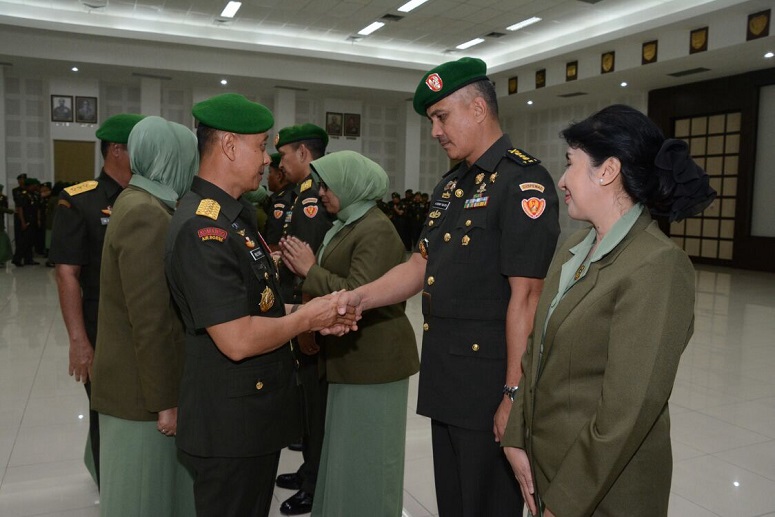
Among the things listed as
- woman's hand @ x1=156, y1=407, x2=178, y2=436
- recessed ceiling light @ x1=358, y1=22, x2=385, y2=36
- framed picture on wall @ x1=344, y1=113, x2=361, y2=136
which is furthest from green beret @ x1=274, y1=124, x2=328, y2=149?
framed picture on wall @ x1=344, y1=113, x2=361, y2=136

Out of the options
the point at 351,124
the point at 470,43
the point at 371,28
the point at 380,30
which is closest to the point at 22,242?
the point at 371,28

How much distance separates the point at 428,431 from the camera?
12.1 ft

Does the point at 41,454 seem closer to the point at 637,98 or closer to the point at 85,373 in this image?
the point at 85,373

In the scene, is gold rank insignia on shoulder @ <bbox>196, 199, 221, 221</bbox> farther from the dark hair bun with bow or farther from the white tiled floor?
the white tiled floor

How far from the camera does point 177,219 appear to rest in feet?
5.24

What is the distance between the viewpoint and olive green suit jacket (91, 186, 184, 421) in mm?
1863

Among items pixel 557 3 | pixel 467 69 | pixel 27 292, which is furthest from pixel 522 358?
pixel 557 3

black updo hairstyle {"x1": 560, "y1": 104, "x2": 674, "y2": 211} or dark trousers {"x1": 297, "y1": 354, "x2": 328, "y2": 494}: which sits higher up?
black updo hairstyle {"x1": 560, "y1": 104, "x2": 674, "y2": 211}

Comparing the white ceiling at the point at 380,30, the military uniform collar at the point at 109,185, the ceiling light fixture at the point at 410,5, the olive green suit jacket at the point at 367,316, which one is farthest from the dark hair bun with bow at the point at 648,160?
the ceiling light fixture at the point at 410,5

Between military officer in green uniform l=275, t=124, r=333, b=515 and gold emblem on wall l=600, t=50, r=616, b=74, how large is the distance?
10.9 metres

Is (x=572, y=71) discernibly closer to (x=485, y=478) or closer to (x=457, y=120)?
(x=457, y=120)

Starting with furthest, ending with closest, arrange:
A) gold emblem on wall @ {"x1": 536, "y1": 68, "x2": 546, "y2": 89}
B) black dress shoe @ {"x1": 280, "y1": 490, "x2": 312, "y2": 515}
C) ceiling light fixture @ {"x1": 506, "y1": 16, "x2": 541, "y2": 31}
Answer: gold emblem on wall @ {"x1": 536, "y1": 68, "x2": 546, "y2": 89}, ceiling light fixture @ {"x1": 506, "y1": 16, "x2": 541, "y2": 31}, black dress shoe @ {"x1": 280, "y1": 490, "x2": 312, "y2": 515}

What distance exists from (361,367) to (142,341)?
2.80ft

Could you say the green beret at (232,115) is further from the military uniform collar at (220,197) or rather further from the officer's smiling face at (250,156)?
the military uniform collar at (220,197)
